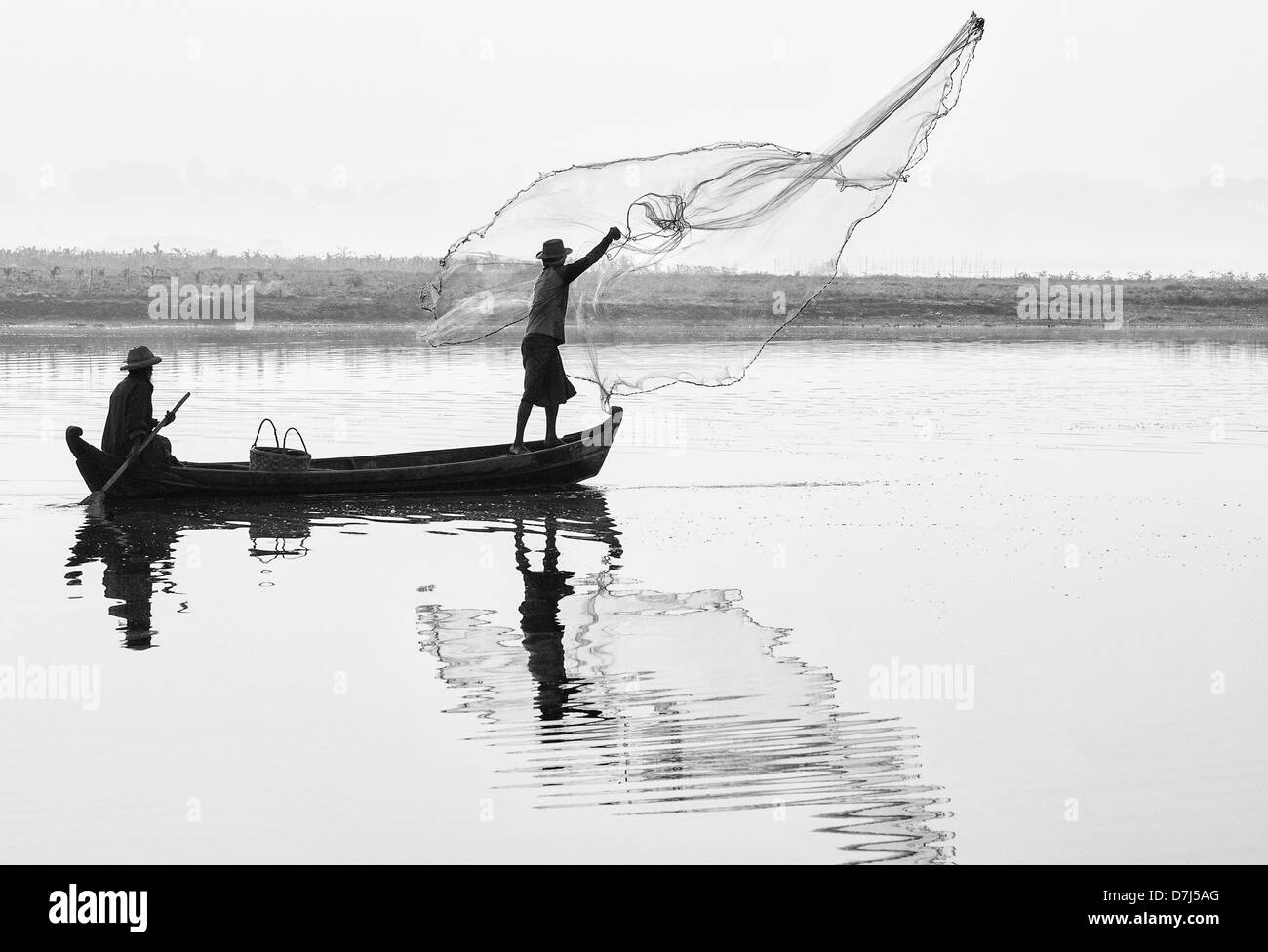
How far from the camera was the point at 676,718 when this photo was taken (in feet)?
24.7

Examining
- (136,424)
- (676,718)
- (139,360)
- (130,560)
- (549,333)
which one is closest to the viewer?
(676,718)

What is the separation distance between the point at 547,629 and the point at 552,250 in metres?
5.73

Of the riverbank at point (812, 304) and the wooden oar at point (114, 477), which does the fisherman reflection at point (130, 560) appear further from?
the riverbank at point (812, 304)

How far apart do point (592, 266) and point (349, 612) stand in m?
5.52

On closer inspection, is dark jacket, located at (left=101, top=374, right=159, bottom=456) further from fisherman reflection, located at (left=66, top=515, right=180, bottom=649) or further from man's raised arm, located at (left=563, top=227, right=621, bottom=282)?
man's raised arm, located at (left=563, top=227, right=621, bottom=282)

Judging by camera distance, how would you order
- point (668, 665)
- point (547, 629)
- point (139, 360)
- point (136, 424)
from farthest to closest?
point (136, 424), point (139, 360), point (547, 629), point (668, 665)

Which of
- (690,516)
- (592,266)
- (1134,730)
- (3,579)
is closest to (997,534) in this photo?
(690,516)

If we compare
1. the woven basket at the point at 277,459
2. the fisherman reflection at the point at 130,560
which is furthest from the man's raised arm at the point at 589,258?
the fisherman reflection at the point at 130,560

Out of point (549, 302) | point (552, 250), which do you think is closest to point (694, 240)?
point (552, 250)

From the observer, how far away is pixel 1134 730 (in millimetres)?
7512

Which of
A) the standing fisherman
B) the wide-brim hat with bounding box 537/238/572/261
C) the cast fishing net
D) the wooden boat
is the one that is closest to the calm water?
the wooden boat

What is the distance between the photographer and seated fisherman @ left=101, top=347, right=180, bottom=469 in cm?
1424

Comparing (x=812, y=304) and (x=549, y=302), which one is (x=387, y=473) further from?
(x=812, y=304)

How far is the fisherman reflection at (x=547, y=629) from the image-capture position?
7.78 m
